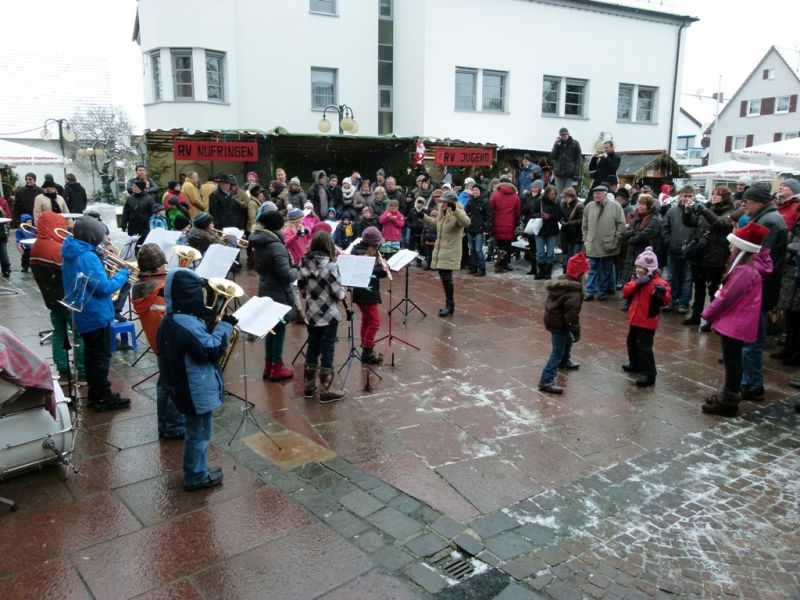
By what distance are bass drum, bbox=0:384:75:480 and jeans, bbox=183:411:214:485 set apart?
97 centimetres

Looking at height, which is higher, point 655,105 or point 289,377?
point 655,105

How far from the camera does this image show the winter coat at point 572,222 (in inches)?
453

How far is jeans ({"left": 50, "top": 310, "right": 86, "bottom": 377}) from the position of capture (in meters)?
6.22

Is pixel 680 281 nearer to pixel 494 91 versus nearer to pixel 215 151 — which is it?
pixel 215 151

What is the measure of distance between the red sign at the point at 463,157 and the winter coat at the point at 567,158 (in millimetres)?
3855

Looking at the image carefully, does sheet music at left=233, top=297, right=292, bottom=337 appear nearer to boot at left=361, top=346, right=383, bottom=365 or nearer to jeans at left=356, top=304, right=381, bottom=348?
jeans at left=356, top=304, right=381, bottom=348

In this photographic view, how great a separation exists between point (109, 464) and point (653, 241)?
8.62 metres

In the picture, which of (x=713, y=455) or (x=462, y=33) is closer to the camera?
(x=713, y=455)

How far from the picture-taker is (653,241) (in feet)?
32.9

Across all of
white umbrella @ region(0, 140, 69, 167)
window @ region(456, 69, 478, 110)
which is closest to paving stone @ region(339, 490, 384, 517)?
white umbrella @ region(0, 140, 69, 167)

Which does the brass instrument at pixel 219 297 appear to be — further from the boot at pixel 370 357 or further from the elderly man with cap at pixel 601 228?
the elderly man with cap at pixel 601 228

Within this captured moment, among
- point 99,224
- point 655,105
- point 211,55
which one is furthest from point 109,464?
point 655,105

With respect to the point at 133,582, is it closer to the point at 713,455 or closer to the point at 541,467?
the point at 541,467

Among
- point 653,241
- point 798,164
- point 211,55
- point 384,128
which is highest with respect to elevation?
point 211,55
